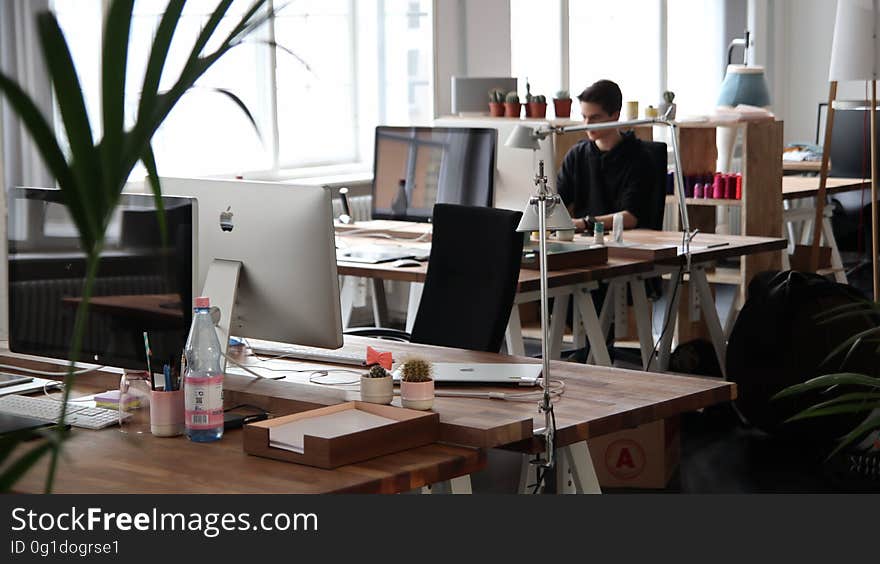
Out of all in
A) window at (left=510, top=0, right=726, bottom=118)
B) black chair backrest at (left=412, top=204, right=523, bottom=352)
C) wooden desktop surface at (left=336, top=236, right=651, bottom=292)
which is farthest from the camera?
window at (left=510, top=0, right=726, bottom=118)

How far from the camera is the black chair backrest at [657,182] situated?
17.1ft

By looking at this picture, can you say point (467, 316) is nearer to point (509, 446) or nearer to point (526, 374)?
point (526, 374)

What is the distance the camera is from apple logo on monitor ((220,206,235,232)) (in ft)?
8.46

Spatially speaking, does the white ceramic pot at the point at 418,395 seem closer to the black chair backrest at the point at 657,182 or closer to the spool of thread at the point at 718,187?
the black chair backrest at the point at 657,182

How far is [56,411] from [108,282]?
268mm

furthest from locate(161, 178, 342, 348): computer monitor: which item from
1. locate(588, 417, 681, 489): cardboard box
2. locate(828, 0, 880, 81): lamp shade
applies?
locate(828, 0, 880, 81): lamp shade

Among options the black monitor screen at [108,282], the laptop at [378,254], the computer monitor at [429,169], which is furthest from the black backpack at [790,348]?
the black monitor screen at [108,282]

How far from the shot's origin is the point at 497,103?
624 centimetres

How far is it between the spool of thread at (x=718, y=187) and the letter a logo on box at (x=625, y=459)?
2365 mm

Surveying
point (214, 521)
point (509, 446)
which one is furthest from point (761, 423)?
point (214, 521)

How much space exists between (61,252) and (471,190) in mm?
2245

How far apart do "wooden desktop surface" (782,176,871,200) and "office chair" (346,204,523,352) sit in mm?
3269

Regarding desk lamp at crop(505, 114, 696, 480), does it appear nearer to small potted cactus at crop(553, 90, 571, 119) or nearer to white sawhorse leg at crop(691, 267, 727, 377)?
white sawhorse leg at crop(691, 267, 727, 377)

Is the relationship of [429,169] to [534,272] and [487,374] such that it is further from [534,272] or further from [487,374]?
[487,374]
